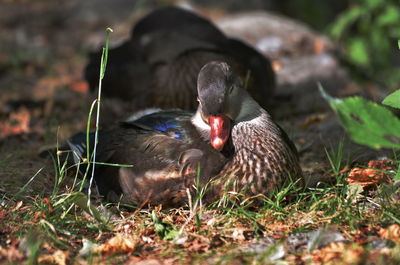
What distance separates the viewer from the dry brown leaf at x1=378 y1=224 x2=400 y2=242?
2.71 metres

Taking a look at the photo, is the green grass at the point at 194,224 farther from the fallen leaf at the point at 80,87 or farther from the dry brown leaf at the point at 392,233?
the fallen leaf at the point at 80,87

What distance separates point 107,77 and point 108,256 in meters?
3.33

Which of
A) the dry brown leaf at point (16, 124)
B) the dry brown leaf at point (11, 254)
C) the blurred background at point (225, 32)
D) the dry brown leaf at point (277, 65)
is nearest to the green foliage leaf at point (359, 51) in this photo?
the blurred background at point (225, 32)

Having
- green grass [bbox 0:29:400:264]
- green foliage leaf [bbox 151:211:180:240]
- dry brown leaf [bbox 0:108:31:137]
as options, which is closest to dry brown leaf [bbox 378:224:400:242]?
green grass [bbox 0:29:400:264]

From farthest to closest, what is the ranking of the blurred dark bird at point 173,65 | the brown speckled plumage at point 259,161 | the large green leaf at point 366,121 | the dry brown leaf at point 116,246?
the blurred dark bird at point 173,65 < the brown speckled plumage at point 259,161 < the dry brown leaf at point 116,246 < the large green leaf at point 366,121

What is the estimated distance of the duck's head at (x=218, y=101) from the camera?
3379 millimetres

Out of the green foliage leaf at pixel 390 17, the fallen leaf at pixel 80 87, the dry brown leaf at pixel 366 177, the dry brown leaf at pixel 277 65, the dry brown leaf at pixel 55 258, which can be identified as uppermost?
the green foliage leaf at pixel 390 17

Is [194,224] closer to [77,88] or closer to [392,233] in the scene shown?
[392,233]

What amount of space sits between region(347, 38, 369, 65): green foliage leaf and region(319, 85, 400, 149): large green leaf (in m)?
6.01

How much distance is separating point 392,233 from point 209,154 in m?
1.08

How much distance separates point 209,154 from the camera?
340 centimetres

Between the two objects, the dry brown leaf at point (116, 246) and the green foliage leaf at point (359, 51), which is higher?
the green foliage leaf at point (359, 51)

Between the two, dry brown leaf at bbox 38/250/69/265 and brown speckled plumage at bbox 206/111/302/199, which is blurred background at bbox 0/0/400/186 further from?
dry brown leaf at bbox 38/250/69/265

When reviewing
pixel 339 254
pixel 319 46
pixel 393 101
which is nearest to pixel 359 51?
pixel 319 46
